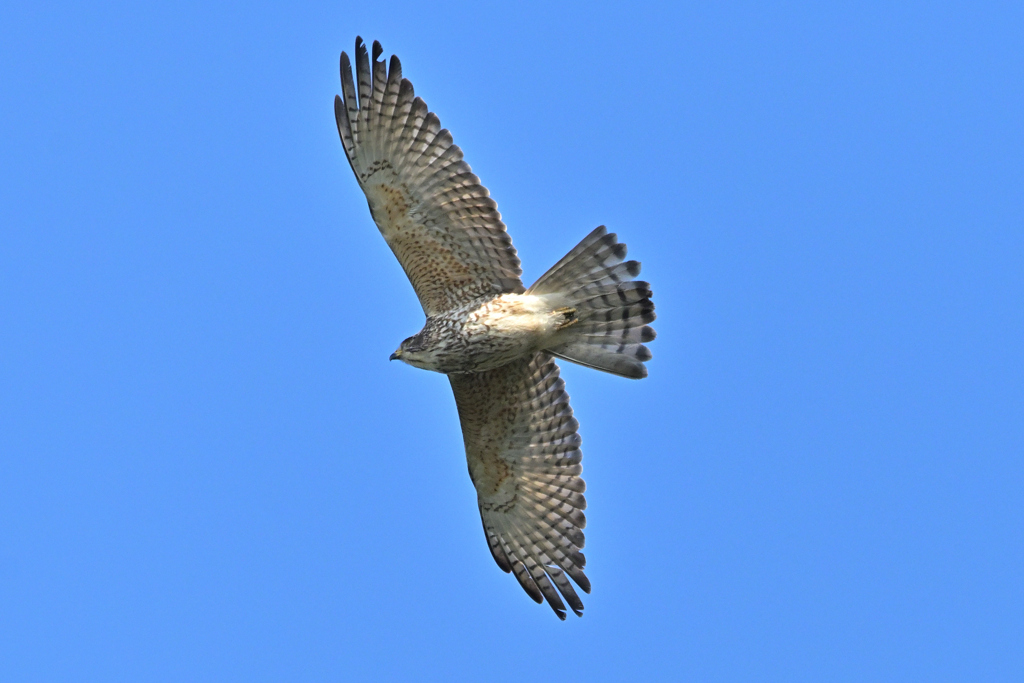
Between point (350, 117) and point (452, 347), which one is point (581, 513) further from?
point (350, 117)

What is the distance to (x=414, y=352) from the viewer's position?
10.6 m

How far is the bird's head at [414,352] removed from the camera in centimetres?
1060

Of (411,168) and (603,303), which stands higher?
(411,168)

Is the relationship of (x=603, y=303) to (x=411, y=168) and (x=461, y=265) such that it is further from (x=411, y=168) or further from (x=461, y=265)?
(x=411, y=168)

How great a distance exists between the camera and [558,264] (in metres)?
10.6

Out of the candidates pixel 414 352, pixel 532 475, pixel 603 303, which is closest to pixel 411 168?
pixel 414 352

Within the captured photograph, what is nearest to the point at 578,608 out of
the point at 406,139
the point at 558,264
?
the point at 558,264

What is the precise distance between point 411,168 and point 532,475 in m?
2.60

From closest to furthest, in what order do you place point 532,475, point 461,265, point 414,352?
point 414,352
point 461,265
point 532,475

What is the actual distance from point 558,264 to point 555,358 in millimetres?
849

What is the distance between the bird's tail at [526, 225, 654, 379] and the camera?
1059cm

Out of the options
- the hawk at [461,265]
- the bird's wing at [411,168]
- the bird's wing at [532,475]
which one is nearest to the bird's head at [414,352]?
the hawk at [461,265]

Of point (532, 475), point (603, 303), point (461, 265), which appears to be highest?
point (461, 265)

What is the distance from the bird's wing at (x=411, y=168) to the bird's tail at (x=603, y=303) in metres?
0.39
